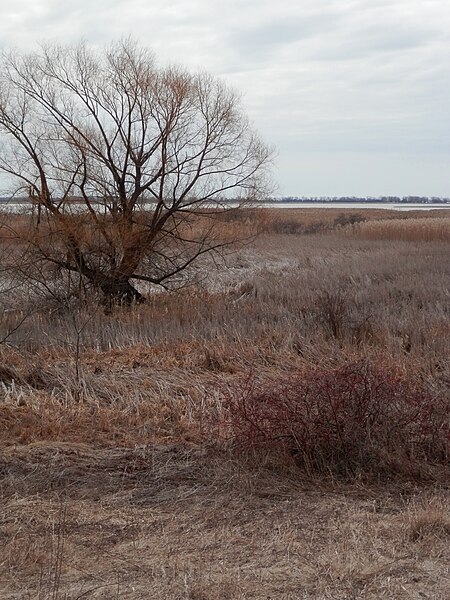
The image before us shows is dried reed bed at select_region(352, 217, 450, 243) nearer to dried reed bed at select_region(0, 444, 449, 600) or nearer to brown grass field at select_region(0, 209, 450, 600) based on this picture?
brown grass field at select_region(0, 209, 450, 600)

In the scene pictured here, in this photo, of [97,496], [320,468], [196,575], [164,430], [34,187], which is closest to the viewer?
[196,575]

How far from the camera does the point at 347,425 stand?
6621mm

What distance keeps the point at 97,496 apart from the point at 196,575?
1.86m

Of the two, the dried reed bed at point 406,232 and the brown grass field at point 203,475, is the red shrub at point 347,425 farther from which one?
the dried reed bed at point 406,232

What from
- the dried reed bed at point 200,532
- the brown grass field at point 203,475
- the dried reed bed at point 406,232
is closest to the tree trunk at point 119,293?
the brown grass field at point 203,475

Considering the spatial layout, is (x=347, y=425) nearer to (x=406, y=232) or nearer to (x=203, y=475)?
(x=203, y=475)

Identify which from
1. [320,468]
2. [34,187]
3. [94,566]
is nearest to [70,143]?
[34,187]

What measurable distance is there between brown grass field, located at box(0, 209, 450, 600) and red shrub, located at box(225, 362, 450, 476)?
4 centimetres

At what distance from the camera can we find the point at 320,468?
644 cm

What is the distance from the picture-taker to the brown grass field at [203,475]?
4199 mm

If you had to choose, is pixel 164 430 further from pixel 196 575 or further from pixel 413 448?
pixel 196 575

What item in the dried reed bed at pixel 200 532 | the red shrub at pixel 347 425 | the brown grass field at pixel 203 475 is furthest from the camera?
the red shrub at pixel 347 425

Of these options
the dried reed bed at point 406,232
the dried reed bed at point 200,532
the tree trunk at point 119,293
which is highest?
the dried reed bed at point 406,232

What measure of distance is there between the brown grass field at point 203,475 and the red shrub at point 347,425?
0.04 m
